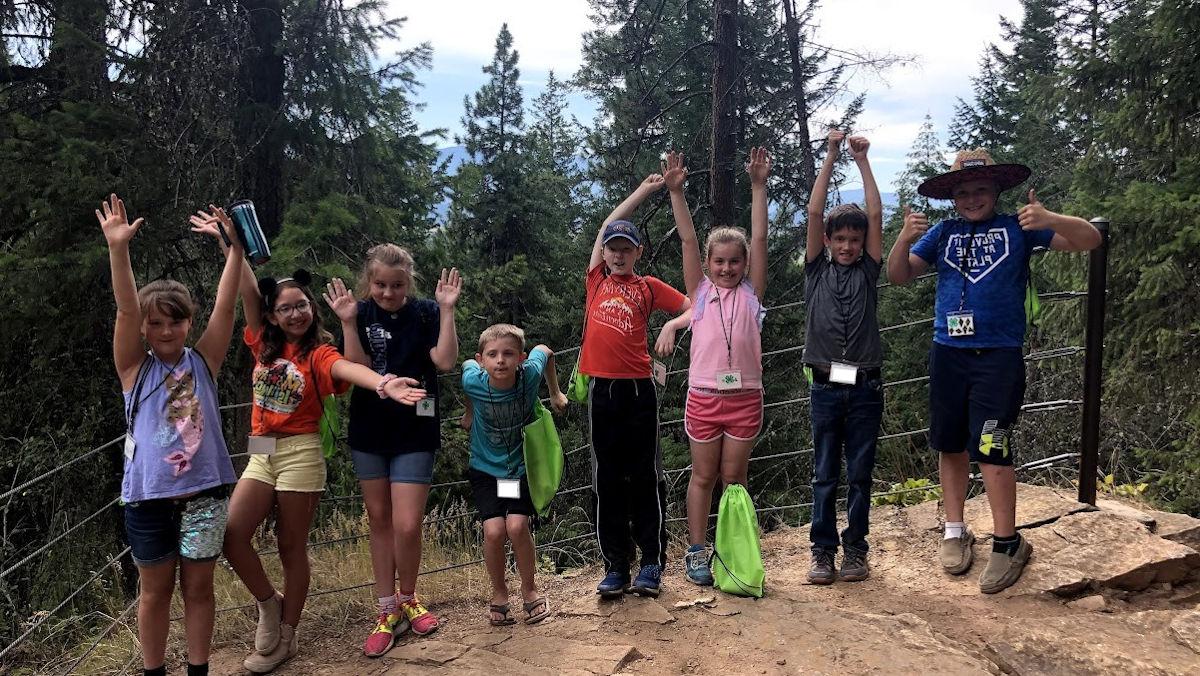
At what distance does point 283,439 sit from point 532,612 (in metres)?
1.33

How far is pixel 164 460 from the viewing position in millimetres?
2885

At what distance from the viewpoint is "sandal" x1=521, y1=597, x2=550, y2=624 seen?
3516mm

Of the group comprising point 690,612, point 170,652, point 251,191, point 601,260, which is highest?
point 251,191

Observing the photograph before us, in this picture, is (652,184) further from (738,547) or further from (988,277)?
(738,547)

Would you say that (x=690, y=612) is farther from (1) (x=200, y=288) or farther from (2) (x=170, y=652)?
(1) (x=200, y=288)

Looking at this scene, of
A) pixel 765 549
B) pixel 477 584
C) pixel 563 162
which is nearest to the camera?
pixel 477 584

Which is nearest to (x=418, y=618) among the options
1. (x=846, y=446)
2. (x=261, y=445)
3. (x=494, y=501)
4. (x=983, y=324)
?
(x=494, y=501)

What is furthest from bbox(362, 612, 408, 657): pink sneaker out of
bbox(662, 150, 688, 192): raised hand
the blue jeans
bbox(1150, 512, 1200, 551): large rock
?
bbox(1150, 512, 1200, 551): large rock

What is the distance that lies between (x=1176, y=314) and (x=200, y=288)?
9654 mm

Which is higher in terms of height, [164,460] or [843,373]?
[843,373]

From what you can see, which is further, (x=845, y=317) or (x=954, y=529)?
(x=954, y=529)

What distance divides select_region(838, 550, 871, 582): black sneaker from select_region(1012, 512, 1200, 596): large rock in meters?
0.64

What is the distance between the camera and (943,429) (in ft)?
12.0

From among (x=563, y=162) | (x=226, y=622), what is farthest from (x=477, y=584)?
(x=563, y=162)
